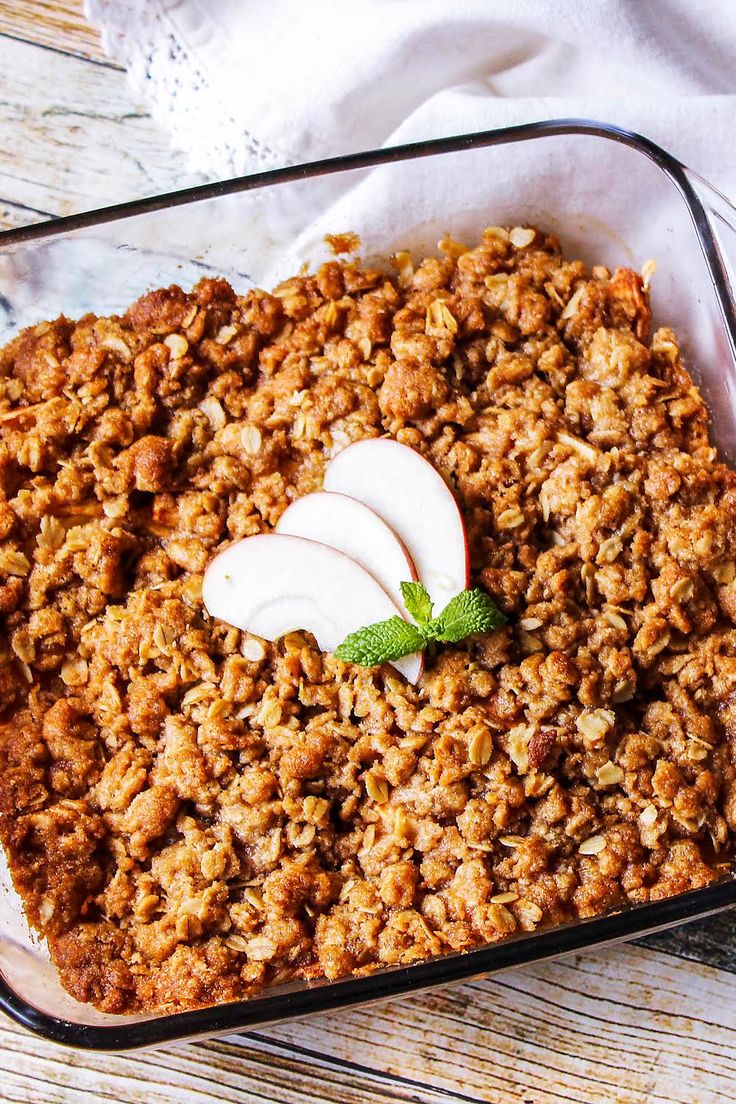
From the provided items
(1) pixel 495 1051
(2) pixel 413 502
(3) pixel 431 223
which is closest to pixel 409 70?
(3) pixel 431 223

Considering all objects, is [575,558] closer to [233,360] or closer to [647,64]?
[233,360]

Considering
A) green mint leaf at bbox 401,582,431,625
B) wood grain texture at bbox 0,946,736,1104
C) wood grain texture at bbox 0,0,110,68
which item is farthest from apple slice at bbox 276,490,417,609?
wood grain texture at bbox 0,0,110,68

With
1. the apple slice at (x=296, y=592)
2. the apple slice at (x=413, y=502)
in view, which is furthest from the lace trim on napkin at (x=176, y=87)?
the apple slice at (x=296, y=592)

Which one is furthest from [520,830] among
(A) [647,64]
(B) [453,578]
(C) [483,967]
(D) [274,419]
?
(A) [647,64]

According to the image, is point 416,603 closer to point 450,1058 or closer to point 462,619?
point 462,619

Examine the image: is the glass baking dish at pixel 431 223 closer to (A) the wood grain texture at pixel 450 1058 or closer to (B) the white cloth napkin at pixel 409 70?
(B) the white cloth napkin at pixel 409 70

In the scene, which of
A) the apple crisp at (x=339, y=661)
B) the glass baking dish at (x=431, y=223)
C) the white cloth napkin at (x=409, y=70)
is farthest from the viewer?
the white cloth napkin at (x=409, y=70)
